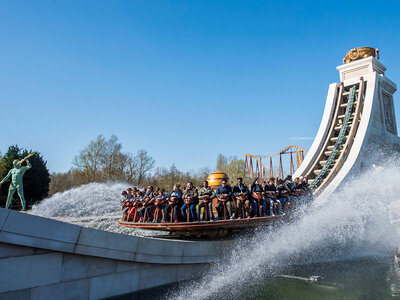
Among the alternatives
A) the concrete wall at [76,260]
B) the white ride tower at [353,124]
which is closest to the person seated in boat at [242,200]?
the concrete wall at [76,260]

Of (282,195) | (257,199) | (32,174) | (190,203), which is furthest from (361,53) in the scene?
(32,174)

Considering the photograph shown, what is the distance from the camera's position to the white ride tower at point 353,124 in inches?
623

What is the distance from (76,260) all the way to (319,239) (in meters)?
7.37

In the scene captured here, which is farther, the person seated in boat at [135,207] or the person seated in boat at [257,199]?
the person seated in boat at [135,207]

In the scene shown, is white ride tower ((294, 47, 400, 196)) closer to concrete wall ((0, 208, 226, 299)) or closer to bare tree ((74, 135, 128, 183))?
concrete wall ((0, 208, 226, 299))

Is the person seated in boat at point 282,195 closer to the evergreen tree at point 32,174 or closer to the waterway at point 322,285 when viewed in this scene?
the waterway at point 322,285

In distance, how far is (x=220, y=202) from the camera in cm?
867

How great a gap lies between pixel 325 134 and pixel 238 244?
12.5 meters

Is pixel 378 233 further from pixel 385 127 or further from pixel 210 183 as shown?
pixel 385 127

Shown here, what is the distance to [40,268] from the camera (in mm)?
5449

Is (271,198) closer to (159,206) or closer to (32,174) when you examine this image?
(159,206)

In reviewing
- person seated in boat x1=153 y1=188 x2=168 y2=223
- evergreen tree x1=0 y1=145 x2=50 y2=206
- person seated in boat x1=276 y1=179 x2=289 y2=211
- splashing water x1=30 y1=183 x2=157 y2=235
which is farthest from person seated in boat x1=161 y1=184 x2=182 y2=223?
evergreen tree x1=0 y1=145 x2=50 y2=206

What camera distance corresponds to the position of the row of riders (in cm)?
866

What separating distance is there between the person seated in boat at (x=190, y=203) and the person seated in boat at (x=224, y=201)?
62 cm
